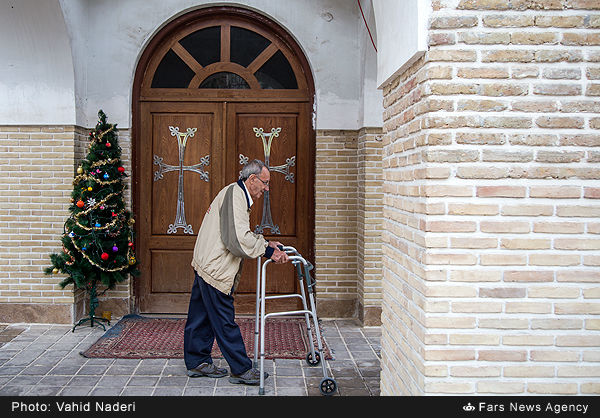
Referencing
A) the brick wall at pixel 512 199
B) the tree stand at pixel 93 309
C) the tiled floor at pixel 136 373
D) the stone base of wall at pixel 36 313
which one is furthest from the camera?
the stone base of wall at pixel 36 313

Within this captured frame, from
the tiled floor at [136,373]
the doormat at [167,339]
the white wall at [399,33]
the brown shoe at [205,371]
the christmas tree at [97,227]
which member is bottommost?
the tiled floor at [136,373]

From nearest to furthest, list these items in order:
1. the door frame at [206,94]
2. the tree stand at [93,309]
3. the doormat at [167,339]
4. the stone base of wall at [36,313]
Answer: the doormat at [167,339], the tree stand at [93,309], the stone base of wall at [36,313], the door frame at [206,94]

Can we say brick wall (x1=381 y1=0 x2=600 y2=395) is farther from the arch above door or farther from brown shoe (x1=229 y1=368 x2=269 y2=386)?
the arch above door

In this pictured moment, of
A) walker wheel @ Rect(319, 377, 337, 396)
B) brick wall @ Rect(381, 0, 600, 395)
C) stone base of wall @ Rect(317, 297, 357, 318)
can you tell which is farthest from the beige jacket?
stone base of wall @ Rect(317, 297, 357, 318)

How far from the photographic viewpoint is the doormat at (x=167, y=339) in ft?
19.5

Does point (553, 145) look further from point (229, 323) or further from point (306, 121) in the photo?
point (306, 121)

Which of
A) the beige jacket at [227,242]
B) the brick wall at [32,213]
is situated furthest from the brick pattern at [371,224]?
the brick wall at [32,213]

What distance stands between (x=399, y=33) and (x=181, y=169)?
4.61 meters

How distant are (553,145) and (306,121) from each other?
474 centimetres

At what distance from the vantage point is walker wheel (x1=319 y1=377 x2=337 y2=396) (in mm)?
4777

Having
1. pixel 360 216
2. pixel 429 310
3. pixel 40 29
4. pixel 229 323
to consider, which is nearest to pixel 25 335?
pixel 229 323

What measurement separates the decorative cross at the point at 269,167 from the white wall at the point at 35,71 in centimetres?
239

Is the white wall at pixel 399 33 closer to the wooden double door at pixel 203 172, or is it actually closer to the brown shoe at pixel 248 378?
the brown shoe at pixel 248 378

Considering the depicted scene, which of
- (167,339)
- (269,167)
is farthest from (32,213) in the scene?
(269,167)
